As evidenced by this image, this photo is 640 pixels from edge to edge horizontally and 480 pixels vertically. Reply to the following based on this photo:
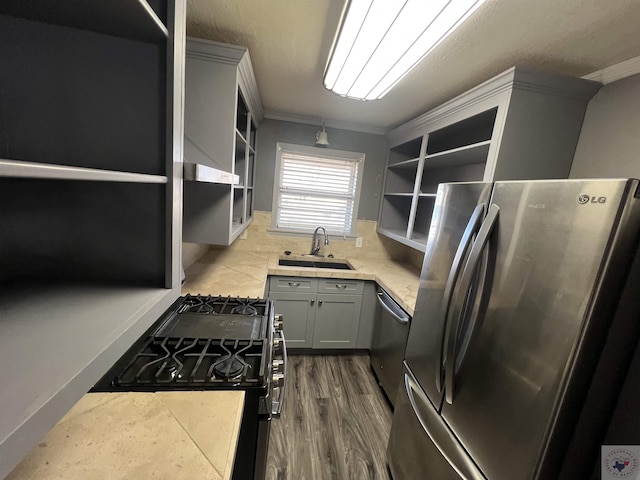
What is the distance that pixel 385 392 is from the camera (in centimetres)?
213

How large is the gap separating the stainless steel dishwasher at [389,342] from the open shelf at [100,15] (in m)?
1.90

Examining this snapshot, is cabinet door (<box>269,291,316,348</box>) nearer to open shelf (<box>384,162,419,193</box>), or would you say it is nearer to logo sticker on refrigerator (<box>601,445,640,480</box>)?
open shelf (<box>384,162,419,193</box>)

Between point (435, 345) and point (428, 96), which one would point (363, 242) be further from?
point (435, 345)

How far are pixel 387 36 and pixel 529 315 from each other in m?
1.22

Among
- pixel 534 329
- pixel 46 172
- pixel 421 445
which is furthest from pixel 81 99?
pixel 421 445

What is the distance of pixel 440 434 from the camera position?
112 centimetres

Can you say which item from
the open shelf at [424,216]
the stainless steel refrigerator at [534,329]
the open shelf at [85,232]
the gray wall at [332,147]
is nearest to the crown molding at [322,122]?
the gray wall at [332,147]

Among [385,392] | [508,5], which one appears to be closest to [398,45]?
[508,5]

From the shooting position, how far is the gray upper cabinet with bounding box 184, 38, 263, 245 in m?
1.41

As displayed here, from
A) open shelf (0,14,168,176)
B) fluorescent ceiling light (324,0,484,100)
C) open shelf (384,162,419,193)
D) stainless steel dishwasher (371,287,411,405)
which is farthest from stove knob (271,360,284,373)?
open shelf (384,162,419,193)

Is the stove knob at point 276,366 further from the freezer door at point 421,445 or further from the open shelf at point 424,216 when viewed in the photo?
the open shelf at point 424,216

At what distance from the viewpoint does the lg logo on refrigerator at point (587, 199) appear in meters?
0.68

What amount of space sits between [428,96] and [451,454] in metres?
2.16

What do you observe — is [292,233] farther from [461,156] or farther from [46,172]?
[46,172]
